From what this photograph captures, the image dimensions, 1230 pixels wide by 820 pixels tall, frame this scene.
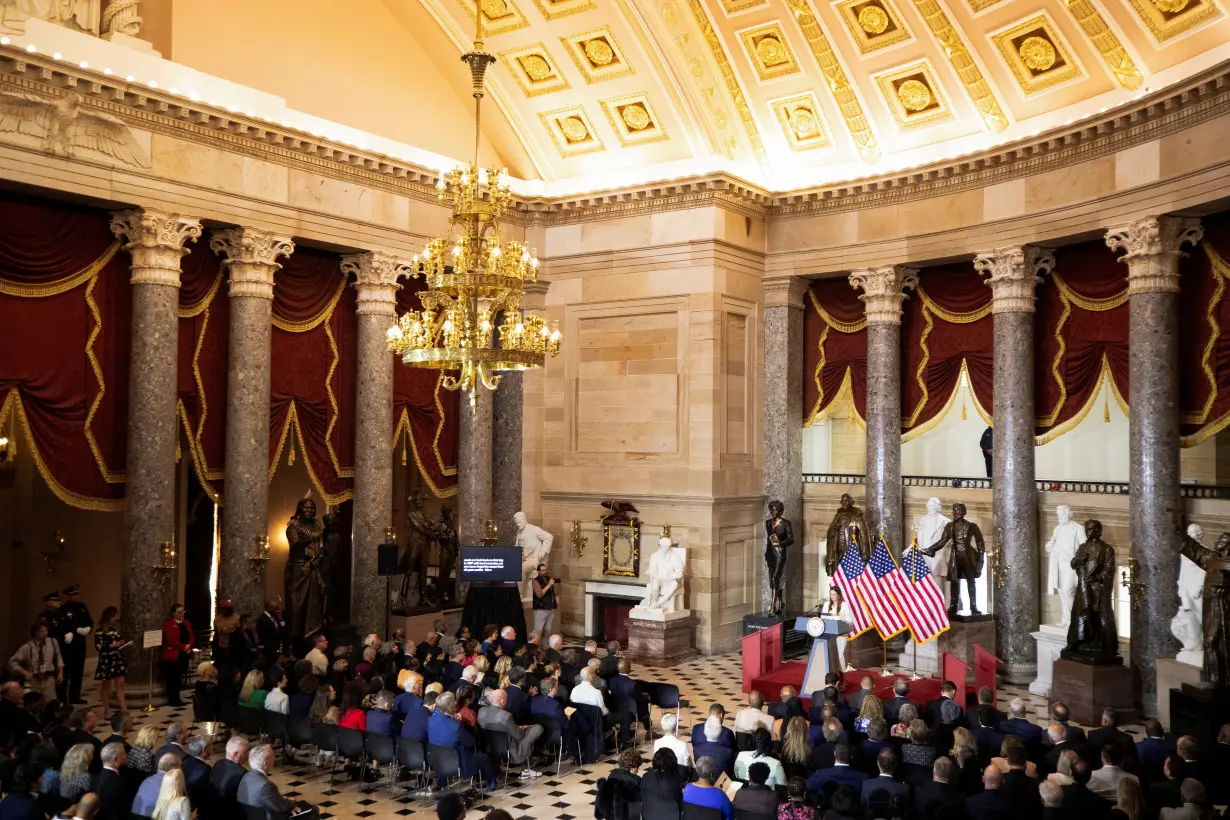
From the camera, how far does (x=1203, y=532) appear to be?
16828mm

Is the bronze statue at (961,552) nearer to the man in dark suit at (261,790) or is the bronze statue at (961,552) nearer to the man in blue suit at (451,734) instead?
the man in blue suit at (451,734)

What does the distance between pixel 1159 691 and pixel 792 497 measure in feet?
26.3

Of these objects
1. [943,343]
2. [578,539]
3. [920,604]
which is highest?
[943,343]

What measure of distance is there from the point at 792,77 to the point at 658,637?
10564mm

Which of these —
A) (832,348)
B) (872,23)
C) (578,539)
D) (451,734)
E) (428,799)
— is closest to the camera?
(451,734)

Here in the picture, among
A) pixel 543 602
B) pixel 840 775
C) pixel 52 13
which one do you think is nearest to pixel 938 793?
pixel 840 775

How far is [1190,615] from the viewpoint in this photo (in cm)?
1479

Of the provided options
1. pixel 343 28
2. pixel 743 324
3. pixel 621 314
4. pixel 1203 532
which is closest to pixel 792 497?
pixel 743 324

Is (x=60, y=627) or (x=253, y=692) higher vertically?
(x=60, y=627)

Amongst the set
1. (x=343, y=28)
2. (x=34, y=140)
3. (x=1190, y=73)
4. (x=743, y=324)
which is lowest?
(x=743, y=324)

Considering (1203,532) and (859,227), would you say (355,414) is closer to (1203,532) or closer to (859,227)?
(859,227)

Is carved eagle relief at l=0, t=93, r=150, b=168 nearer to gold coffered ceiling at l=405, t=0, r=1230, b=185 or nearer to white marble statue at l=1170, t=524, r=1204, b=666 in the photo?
gold coffered ceiling at l=405, t=0, r=1230, b=185

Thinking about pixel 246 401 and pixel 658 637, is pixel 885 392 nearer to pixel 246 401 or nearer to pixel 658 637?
pixel 658 637

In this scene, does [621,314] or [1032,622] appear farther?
[621,314]
